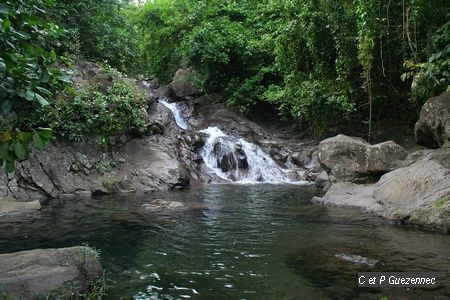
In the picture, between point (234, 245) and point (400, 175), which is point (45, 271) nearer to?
point (234, 245)

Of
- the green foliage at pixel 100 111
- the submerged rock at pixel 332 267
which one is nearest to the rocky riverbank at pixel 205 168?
the green foliage at pixel 100 111

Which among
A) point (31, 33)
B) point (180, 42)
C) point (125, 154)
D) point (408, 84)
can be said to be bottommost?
point (125, 154)

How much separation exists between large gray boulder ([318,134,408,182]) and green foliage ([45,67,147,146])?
7757 mm

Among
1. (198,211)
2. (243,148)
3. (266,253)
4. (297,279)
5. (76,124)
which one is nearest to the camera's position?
(297,279)

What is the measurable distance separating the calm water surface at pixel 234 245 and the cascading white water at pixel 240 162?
5.84 metres

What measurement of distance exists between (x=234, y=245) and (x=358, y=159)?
654 centimetres

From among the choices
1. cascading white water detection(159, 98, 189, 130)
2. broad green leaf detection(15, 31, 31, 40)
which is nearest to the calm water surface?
broad green leaf detection(15, 31, 31, 40)

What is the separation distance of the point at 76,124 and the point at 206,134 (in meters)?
6.77

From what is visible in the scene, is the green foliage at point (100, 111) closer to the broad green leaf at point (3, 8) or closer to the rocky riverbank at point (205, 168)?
the rocky riverbank at point (205, 168)

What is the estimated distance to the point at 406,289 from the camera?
5301 millimetres

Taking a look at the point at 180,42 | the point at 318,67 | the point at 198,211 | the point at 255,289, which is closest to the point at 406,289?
the point at 255,289

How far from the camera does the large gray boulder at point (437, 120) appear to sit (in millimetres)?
10703

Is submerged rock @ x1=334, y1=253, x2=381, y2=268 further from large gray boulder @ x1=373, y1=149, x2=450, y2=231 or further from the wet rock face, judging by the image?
the wet rock face

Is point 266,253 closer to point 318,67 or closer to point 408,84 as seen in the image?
point 318,67
